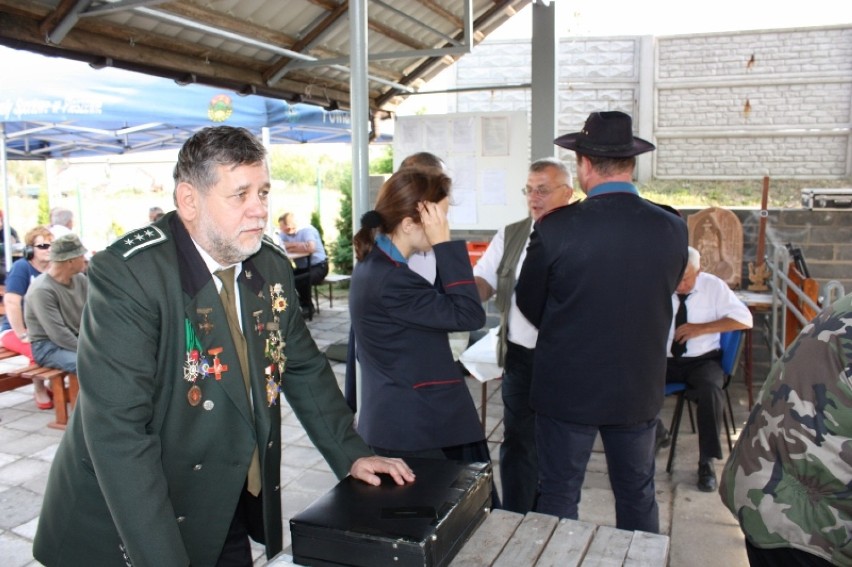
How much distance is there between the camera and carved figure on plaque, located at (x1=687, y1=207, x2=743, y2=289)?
5.87 m

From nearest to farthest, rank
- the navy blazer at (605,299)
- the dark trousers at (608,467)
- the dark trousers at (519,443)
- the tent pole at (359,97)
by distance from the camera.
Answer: the navy blazer at (605,299), the dark trousers at (608,467), the tent pole at (359,97), the dark trousers at (519,443)

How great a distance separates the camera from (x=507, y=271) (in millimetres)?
3404

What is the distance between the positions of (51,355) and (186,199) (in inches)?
166

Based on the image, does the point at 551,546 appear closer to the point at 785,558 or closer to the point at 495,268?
the point at 785,558

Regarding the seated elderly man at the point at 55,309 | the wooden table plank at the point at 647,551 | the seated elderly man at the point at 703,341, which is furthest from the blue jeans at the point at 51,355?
the wooden table plank at the point at 647,551

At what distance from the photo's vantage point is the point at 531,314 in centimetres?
256

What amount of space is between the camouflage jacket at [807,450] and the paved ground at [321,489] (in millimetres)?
1754

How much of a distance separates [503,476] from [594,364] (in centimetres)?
101

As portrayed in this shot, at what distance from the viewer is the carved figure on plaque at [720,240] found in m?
5.87

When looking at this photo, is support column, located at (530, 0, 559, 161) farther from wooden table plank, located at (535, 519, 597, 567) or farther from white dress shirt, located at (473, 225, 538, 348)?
wooden table plank, located at (535, 519, 597, 567)

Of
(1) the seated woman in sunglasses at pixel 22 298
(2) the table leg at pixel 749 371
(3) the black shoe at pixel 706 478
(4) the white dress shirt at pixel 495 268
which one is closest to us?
(4) the white dress shirt at pixel 495 268

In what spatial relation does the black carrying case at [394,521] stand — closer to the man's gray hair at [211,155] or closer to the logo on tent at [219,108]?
the man's gray hair at [211,155]

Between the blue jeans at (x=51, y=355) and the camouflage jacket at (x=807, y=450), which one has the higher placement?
the camouflage jacket at (x=807, y=450)

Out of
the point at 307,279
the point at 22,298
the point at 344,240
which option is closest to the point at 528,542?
the point at 22,298
